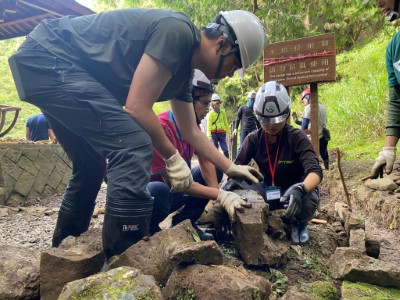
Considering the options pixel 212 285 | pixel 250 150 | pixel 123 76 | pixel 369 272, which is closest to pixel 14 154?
pixel 250 150

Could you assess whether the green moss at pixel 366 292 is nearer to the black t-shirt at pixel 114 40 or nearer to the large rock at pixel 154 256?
the large rock at pixel 154 256

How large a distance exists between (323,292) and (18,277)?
1.47m

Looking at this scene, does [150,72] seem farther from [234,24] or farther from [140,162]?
[234,24]

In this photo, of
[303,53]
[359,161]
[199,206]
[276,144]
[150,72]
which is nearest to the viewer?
[150,72]

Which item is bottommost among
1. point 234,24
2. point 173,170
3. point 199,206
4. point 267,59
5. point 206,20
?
point 199,206

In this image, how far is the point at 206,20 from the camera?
31.6 feet

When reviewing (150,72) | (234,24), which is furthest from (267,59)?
(150,72)

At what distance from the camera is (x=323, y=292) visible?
182cm

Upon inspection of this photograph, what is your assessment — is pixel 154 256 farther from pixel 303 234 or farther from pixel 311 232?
pixel 311 232

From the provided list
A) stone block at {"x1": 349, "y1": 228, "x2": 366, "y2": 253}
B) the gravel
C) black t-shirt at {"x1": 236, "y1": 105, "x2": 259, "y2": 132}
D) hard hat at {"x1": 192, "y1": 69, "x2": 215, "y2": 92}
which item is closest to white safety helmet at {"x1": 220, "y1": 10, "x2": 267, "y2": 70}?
hard hat at {"x1": 192, "y1": 69, "x2": 215, "y2": 92}

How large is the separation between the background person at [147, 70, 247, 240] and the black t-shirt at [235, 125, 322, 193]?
0.47 m

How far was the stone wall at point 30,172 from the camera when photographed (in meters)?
5.42

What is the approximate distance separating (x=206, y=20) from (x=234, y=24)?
26.1 feet

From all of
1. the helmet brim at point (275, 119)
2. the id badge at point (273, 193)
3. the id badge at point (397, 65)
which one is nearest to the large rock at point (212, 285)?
the id badge at point (273, 193)
